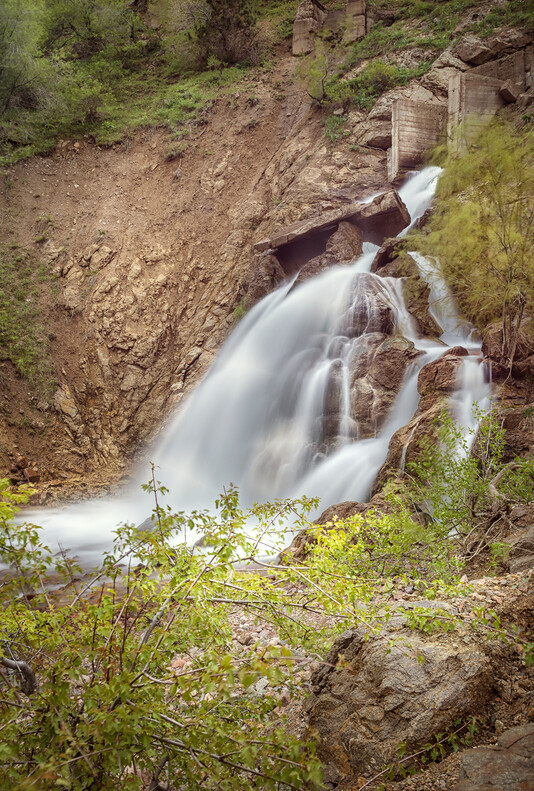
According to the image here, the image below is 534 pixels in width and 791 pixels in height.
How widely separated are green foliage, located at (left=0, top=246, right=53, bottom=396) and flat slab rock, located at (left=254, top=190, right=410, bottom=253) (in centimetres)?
849

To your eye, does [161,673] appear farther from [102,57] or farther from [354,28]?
[102,57]

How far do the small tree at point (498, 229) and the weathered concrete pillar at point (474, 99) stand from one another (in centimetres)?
789

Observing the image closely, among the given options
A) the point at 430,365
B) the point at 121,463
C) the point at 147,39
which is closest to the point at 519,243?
the point at 430,365

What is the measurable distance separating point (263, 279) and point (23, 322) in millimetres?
8283

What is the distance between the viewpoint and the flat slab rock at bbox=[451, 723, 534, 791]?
2082 mm

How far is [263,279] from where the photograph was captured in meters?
16.3

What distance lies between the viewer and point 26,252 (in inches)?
702

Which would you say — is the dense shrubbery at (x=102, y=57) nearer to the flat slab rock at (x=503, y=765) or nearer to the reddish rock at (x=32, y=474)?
the reddish rock at (x=32, y=474)

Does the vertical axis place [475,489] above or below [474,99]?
below

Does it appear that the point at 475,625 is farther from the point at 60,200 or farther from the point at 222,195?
the point at 60,200

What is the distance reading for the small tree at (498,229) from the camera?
9.05 metres

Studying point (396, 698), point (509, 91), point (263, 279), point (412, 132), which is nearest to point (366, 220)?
point (263, 279)

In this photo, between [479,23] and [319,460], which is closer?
[319,460]

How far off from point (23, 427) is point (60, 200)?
10.1 m
